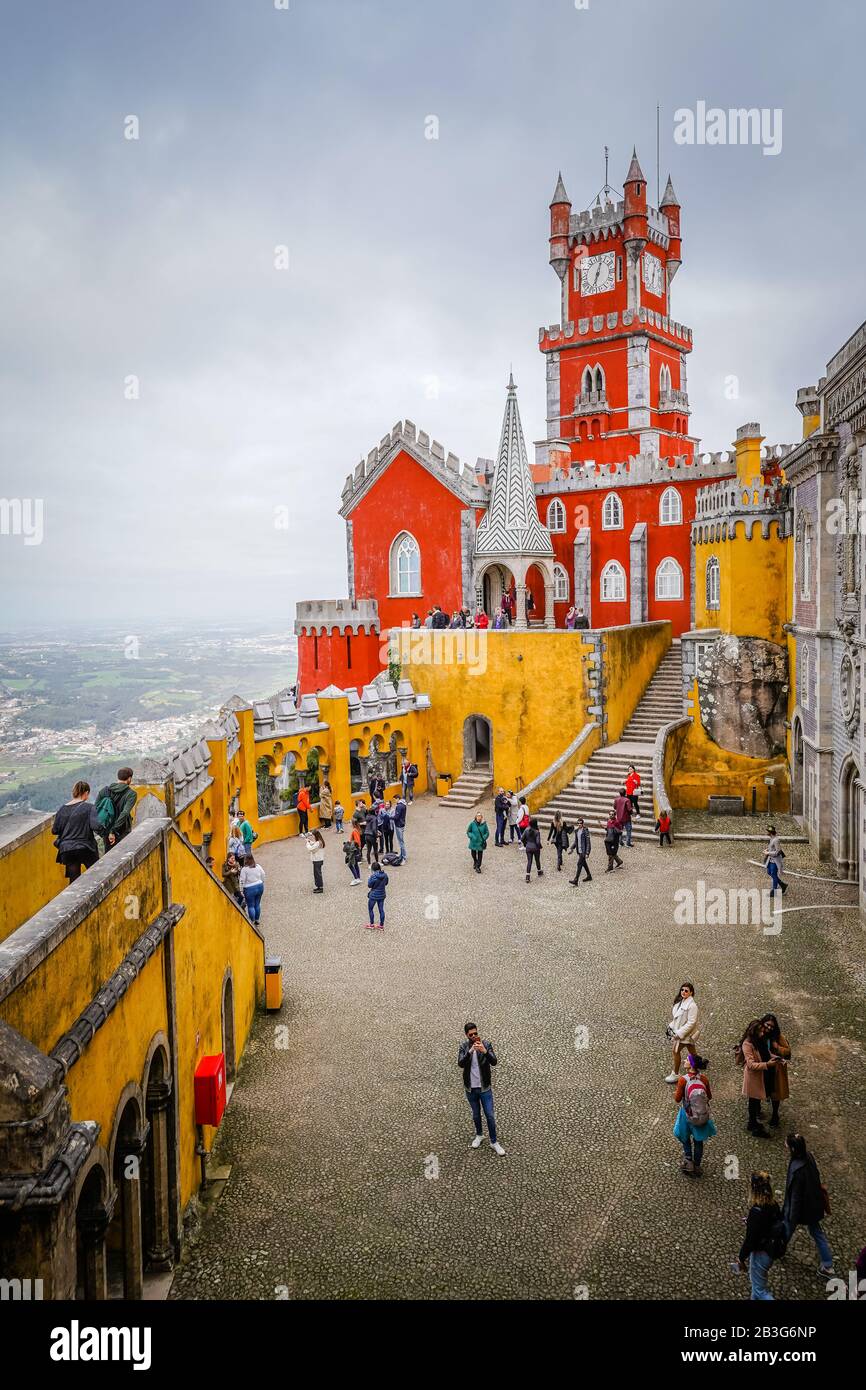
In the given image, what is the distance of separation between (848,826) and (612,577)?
1680 cm

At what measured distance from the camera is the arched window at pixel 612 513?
1351 inches

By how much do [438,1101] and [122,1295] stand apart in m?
4.23

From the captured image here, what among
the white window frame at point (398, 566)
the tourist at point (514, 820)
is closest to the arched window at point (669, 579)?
the white window frame at point (398, 566)

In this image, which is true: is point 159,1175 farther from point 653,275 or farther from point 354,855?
point 653,275

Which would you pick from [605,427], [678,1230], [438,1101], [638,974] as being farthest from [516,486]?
[678,1230]

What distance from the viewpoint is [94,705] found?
25.7 metres

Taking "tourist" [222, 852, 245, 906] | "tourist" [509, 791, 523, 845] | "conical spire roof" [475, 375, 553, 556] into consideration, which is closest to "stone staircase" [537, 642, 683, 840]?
"tourist" [509, 791, 523, 845]

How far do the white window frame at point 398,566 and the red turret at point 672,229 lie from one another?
788 inches

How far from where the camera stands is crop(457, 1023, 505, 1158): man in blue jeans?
10.1 metres

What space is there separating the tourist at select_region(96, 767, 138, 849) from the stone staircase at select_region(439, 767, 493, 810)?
16758mm

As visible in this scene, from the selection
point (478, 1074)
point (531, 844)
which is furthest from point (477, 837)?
point (478, 1074)

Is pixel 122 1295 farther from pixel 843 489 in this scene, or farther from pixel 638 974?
pixel 843 489

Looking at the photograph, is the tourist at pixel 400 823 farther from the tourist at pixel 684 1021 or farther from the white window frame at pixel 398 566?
the white window frame at pixel 398 566

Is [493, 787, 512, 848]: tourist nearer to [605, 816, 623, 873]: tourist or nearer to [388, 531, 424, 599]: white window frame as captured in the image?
[605, 816, 623, 873]: tourist
